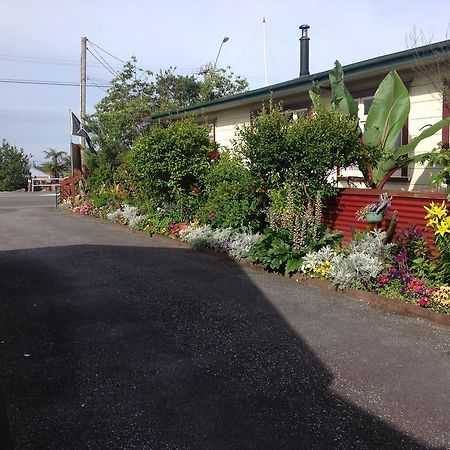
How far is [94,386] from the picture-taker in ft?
12.8

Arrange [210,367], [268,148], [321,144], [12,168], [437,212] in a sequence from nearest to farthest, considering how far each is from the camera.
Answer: [210,367]
[437,212]
[321,144]
[268,148]
[12,168]

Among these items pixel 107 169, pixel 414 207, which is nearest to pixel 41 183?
pixel 107 169

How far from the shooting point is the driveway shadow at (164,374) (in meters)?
3.24

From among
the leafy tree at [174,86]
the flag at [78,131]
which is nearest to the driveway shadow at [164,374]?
the flag at [78,131]

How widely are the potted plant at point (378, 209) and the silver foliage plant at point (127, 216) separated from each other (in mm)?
6914

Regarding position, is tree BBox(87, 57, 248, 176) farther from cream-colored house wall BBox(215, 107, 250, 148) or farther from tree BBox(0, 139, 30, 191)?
tree BBox(0, 139, 30, 191)

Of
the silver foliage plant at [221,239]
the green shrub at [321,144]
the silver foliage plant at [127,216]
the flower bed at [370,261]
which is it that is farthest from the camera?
the silver foliage plant at [127,216]

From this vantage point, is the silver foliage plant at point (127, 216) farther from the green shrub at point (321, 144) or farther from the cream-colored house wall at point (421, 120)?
the green shrub at point (321, 144)

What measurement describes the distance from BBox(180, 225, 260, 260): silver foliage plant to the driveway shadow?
169 centimetres

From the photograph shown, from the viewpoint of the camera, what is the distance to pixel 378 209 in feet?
24.3

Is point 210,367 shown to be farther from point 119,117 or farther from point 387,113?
point 119,117

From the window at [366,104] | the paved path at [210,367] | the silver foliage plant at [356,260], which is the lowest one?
the paved path at [210,367]

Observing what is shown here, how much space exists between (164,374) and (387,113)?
6304 mm

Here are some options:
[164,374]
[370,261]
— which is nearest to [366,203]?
[370,261]
